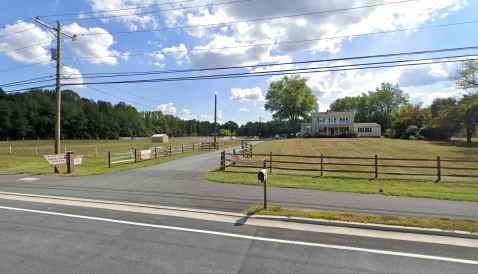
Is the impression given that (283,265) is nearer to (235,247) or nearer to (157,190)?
(235,247)

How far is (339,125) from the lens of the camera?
6300 cm

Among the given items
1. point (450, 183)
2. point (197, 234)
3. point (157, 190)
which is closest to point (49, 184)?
point (157, 190)

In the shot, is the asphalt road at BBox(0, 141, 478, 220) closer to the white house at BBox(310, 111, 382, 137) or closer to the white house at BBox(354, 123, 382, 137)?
the white house at BBox(310, 111, 382, 137)

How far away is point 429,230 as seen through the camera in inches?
210

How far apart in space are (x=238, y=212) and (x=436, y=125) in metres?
45.7

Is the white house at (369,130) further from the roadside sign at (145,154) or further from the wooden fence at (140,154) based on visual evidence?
the roadside sign at (145,154)

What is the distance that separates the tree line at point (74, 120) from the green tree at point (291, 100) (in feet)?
175

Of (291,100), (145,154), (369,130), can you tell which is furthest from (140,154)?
(369,130)

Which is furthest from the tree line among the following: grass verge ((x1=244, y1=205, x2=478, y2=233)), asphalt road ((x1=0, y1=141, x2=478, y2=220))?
grass verge ((x1=244, y1=205, x2=478, y2=233))

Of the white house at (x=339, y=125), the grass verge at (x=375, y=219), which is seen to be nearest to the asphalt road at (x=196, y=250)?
the grass verge at (x=375, y=219)

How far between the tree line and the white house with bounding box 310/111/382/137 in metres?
57.1

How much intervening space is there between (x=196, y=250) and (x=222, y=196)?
4017mm

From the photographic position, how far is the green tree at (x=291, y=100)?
6550cm

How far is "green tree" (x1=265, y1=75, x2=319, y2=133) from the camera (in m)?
65.5
